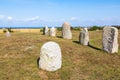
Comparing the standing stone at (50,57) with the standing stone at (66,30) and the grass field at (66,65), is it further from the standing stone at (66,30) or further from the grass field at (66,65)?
the standing stone at (66,30)

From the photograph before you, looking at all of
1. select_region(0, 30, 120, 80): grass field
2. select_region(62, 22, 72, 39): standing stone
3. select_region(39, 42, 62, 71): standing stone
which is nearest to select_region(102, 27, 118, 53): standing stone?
select_region(0, 30, 120, 80): grass field

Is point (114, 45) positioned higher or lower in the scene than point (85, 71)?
higher

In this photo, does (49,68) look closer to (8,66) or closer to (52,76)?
(52,76)

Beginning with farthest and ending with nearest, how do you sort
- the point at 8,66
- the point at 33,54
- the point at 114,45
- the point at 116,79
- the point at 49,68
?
the point at 114,45, the point at 33,54, the point at 8,66, the point at 49,68, the point at 116,79

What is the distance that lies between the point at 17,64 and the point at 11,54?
3921mm

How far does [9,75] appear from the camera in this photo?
19.6 metres

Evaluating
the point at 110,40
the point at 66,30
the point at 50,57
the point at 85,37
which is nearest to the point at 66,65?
the point at 50,57

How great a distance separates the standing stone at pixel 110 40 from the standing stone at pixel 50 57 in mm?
8571

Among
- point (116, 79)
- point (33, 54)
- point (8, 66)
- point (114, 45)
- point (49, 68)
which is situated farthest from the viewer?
point (114, 45)

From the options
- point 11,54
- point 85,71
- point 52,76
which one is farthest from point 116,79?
point 11,54

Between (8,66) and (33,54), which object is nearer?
(8,66)

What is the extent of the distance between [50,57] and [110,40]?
9452 millimetres

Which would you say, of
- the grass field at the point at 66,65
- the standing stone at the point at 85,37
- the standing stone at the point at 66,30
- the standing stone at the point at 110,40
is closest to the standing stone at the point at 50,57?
the grass field at the point at 66,65

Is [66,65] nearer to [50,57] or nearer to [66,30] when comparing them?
[50,57]
